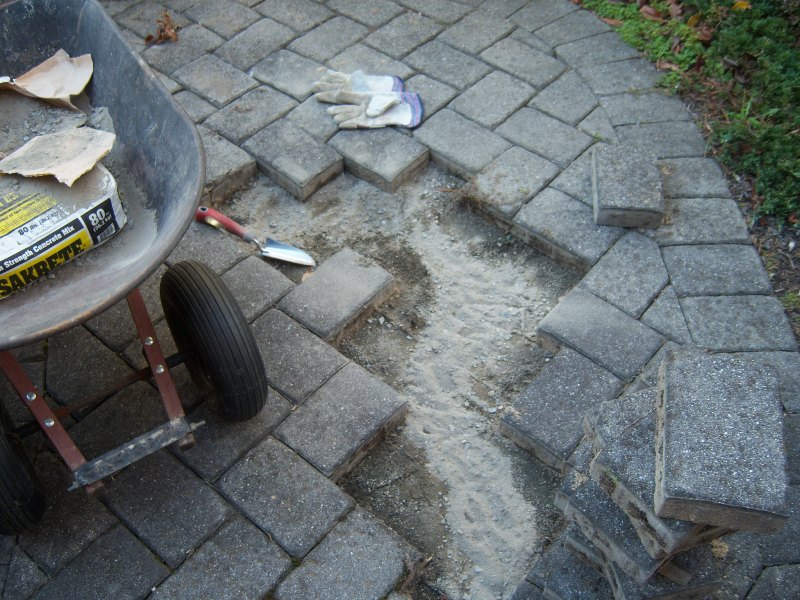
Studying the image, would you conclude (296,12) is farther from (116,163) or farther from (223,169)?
(116,163)

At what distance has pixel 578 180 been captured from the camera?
416 cm

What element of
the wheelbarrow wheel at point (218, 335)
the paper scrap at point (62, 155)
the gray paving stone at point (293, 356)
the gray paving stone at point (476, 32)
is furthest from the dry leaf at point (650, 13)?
the paper scrap at point (62, 155)

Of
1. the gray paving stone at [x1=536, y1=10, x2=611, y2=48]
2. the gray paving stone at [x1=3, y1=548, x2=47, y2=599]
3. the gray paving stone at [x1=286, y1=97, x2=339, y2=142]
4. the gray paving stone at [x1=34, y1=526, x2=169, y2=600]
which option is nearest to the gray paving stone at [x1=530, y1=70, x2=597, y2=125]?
the gray paving stone at [x1=536, y1=10, x2=611, y2=48]

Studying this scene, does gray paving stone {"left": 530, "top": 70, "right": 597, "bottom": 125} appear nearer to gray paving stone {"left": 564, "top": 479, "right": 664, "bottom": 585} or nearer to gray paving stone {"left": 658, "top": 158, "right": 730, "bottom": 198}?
gray paving stone {"left": 658, "top": 158, "right": 730, "bottom": 198}

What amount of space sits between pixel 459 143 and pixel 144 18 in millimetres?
2535

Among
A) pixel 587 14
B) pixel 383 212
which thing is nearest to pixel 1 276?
pixel 383 212

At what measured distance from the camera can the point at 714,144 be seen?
434 centimetres

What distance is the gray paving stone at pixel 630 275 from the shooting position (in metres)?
3.64

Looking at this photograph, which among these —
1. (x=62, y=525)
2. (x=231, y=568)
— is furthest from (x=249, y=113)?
(x=231, y=568)

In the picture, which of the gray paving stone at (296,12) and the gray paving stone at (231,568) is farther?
the gray paving stone at (296,12)

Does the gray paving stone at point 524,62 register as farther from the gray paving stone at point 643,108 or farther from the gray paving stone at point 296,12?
the gray paving stone at point 296,12

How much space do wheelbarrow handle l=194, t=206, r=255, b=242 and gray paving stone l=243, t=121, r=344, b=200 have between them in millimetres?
469

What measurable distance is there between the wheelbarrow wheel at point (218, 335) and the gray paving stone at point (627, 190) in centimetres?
203

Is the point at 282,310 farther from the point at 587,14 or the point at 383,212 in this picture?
the point at 587,14
